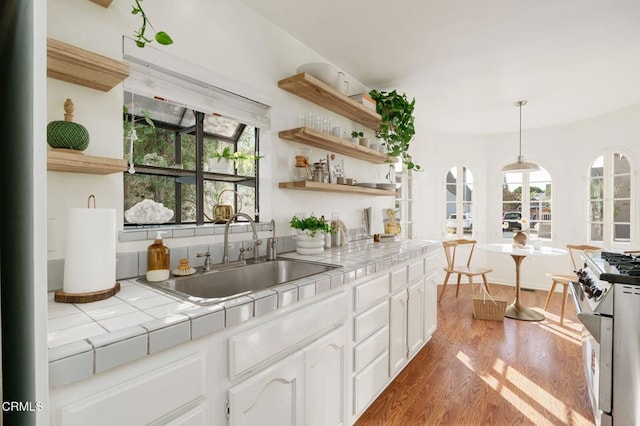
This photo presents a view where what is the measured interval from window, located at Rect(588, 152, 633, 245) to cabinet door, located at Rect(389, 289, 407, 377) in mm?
3929

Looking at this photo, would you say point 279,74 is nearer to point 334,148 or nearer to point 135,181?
point 334,148

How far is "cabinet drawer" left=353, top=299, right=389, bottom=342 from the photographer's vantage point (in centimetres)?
170

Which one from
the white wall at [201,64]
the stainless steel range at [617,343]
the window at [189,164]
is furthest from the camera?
the window at [189,164]

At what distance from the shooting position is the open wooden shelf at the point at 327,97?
2.13 metres

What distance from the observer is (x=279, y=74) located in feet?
7.28

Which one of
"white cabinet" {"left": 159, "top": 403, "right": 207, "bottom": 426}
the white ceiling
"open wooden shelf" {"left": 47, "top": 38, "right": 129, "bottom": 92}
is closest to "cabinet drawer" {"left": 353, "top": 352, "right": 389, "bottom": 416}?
"white cabinet" {"left": 159, "top": 403, "right": 207, "bottom": 426}

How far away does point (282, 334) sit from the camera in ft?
3.95

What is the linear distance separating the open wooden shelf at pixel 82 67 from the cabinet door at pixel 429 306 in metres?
2.47

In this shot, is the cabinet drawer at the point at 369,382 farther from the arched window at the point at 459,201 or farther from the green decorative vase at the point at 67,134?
the arched window at the point at 459,201

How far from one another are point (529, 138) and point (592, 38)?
123 inches

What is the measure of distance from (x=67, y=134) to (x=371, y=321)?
165 cm

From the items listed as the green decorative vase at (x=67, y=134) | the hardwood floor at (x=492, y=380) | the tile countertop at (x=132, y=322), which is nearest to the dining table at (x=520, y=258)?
the hardwood floor at (x=492, y=380)

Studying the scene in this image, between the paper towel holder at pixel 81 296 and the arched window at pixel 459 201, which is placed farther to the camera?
the arched window at pixel 459 201

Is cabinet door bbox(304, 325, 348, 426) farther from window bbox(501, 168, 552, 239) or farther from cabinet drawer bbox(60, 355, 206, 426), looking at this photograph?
window bbox(501, 168, 552, 239)
